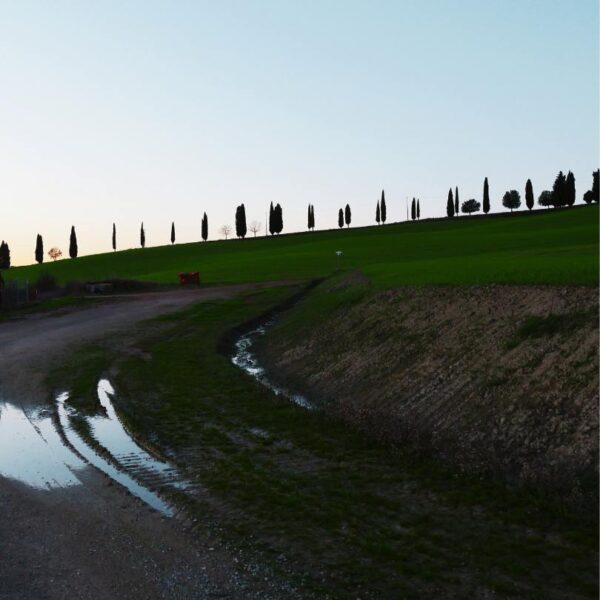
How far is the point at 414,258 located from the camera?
2751 inches

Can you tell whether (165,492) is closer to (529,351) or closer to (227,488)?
(227,488)

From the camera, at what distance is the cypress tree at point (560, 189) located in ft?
457

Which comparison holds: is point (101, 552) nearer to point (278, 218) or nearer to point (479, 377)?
point (479, 377)

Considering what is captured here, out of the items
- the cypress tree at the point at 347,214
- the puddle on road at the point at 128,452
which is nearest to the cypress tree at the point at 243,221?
the cypress tree at the point at 347,214

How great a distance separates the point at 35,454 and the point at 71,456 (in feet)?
3.13

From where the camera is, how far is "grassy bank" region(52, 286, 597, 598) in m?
7.96

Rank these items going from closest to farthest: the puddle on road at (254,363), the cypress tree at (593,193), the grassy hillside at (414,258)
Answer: the puddle on road at (254,363), the grassy hillside at (414,258), the cypress tree at (593,193)

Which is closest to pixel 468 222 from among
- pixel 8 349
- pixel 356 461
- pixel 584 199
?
pixel 584 199

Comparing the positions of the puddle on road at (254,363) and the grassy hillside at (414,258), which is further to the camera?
the grassy hillside at (414,258)

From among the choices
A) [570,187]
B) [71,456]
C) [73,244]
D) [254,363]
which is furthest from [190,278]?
[570,187]

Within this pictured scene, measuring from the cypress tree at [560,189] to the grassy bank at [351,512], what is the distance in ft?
454

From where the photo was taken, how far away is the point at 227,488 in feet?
37.1

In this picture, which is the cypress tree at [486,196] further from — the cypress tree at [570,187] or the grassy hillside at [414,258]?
the cypress tree at [570,187]

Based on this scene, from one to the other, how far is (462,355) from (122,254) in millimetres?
126650
